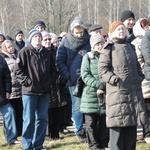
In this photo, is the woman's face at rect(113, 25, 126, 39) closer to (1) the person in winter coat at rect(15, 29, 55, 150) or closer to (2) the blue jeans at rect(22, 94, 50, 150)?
(1) the person in winter coat at rect(15, 29, 55, 150)

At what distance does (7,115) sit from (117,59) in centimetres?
248

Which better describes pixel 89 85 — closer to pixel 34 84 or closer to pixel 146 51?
pixel 34 84

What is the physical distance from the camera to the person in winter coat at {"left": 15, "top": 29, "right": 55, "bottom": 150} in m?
5.39

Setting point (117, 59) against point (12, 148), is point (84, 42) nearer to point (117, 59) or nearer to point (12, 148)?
point (117, 59)

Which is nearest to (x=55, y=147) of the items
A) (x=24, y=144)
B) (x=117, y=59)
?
(x=24, y=144)

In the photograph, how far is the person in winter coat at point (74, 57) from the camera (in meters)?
6.06

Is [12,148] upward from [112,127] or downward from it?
downward

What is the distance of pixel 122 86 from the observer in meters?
4.48

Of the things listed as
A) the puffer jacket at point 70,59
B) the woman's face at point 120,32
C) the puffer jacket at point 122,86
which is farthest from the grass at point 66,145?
the woman's face at point 120,32

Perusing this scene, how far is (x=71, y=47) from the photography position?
241 inches

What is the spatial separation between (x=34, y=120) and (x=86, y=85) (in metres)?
0.98

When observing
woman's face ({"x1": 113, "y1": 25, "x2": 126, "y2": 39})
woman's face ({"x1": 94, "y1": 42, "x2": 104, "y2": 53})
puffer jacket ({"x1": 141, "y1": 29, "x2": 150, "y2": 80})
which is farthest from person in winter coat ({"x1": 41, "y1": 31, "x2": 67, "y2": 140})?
woman's face ({"x1": 113, "y1": 25, "x2": 126, "y2": 39})

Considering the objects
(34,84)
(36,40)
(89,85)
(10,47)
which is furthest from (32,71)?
(10,47)

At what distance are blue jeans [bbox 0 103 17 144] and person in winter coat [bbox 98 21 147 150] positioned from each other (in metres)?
2.11
